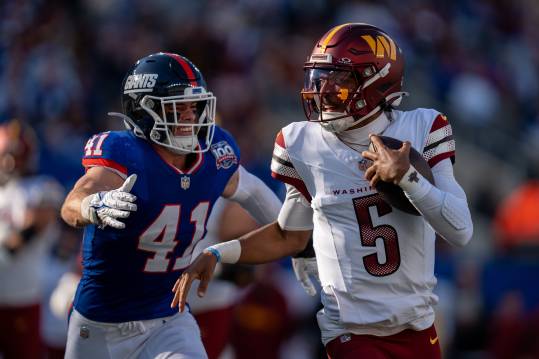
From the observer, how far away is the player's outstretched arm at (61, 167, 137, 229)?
3631 mm

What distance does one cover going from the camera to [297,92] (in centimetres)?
1035

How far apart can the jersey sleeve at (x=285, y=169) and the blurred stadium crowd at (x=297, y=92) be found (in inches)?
130

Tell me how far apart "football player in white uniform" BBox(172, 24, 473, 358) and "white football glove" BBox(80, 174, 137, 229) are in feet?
1.19

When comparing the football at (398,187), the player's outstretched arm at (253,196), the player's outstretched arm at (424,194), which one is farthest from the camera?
the player's outstretched arm at (253,196)

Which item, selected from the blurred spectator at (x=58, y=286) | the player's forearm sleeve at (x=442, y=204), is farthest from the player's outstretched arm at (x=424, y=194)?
the blurred spectator at (x=58, y=286)

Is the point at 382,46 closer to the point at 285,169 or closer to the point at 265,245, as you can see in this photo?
the point at 285,169

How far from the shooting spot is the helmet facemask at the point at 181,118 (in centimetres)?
421

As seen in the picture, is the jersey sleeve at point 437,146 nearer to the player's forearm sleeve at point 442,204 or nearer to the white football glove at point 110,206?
the player's forearm sleeve at point 442,204

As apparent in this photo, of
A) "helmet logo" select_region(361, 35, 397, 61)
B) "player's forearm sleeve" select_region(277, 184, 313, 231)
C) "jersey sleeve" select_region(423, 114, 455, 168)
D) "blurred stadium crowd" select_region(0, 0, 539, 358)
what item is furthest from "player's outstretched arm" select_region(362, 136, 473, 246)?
"blurred stadium crowd" select_region(0, 0, 539, 358)

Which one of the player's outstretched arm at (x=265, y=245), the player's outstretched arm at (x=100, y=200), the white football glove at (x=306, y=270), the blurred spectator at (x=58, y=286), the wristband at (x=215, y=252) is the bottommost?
the blurred spectator at (x=58, y=286)

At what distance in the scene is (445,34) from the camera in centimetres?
1208

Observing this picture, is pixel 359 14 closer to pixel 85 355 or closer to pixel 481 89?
pixel 481 89

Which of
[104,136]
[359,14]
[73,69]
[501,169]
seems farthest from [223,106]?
[104,136]

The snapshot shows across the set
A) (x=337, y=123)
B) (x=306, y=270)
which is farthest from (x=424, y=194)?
(x=306, y=270)
